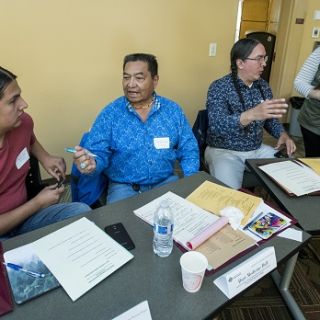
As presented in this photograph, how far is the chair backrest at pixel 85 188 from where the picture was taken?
1693 mm

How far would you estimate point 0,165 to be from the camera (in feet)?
4.29

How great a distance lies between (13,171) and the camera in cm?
138

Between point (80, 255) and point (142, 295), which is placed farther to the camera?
point (80, 255)

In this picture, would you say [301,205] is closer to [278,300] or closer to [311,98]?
[278,300]

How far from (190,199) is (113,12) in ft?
6.29

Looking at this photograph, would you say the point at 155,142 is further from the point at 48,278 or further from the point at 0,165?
the point at 48,278

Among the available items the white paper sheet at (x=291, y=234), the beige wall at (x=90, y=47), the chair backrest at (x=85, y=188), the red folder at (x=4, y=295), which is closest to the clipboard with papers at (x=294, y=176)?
the white paper sheet at (x=291, y=234)

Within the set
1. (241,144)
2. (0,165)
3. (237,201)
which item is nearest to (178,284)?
(237,201)

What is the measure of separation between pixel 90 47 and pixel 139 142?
125 cm

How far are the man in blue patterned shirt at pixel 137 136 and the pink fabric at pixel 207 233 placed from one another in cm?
69

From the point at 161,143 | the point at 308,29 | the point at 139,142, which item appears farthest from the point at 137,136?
the point at 308,29

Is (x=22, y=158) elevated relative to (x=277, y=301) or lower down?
elevated

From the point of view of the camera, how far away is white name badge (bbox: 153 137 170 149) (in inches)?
68.2

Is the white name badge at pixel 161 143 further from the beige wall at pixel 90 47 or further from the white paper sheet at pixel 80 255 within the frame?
the beige wall at pixel 90 47
